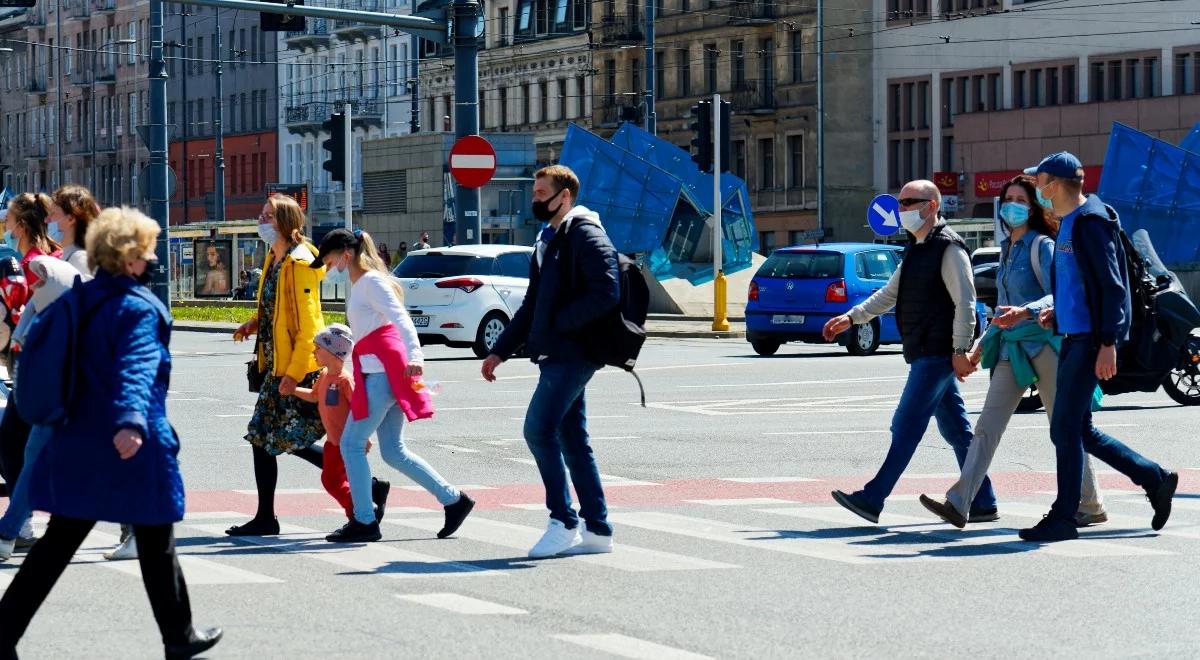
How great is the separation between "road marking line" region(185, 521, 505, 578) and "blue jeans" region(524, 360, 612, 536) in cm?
60

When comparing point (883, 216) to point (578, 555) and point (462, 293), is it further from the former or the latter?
point (578, 555)

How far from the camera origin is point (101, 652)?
8.19 metres

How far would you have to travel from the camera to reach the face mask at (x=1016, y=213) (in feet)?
38.7

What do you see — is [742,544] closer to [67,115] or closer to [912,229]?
[912,229]

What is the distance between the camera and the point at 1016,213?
1180 cm

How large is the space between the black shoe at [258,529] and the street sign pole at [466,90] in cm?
1870

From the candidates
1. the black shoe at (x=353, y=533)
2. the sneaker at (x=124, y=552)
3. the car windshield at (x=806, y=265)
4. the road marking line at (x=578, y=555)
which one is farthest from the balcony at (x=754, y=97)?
the sneaker at (x=124, y=552)

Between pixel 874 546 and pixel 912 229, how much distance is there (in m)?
Answer: 1.58

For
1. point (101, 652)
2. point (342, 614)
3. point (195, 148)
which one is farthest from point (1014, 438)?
point (195, 148)

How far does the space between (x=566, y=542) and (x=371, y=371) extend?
4.30 ft

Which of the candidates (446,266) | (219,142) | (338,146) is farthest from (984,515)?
(219,142)

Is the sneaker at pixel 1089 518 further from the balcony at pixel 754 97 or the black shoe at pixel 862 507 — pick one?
the balcony at pixel 754 97

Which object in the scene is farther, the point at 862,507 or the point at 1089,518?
the point at 1089,518

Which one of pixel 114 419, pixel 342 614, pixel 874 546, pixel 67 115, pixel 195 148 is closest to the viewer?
pixel 114 419
